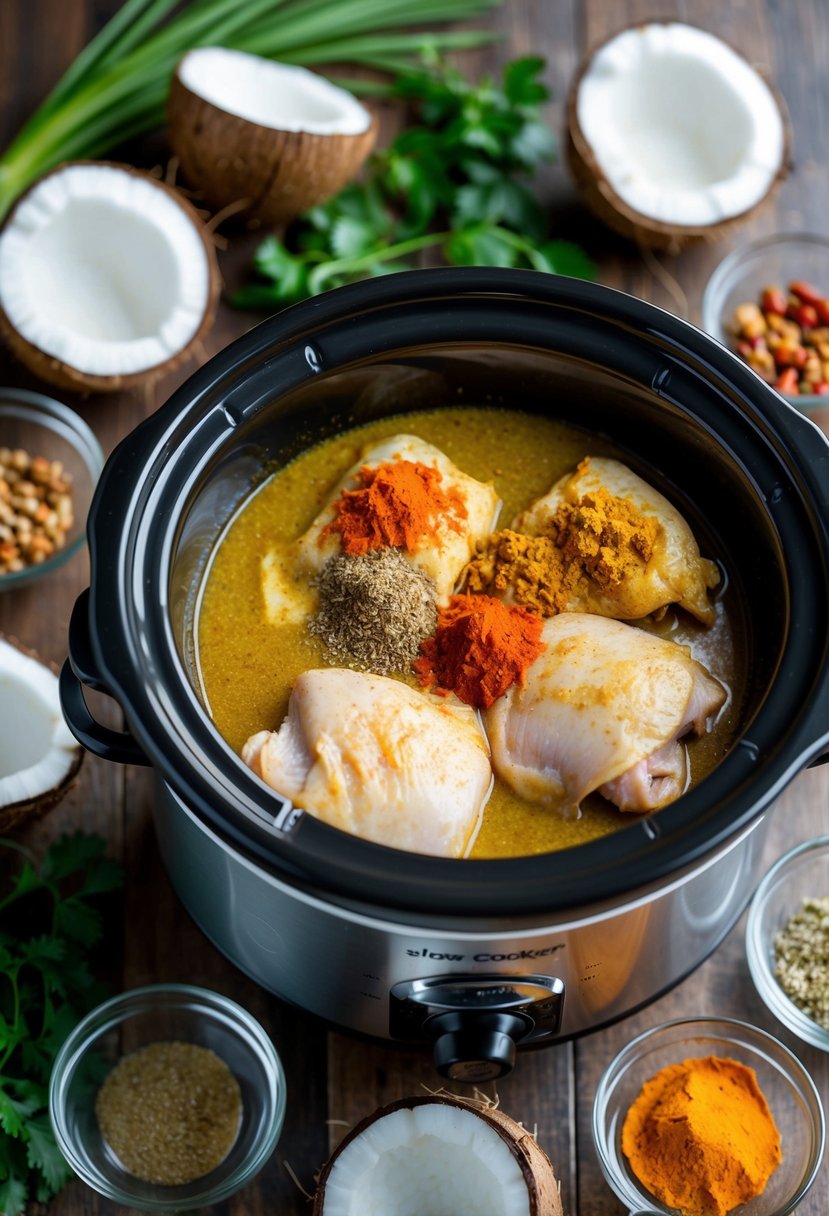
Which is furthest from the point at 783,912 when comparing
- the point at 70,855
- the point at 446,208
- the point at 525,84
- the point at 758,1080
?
the point at 525,84

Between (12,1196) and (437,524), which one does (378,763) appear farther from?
(12,1196)

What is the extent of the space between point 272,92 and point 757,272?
1103 millimetres

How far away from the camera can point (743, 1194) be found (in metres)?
2.20

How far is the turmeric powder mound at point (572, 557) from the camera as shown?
6.88 ft

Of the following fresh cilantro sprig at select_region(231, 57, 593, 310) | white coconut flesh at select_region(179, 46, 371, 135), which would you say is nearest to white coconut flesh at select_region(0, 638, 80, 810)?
fresh cilantro sprig at select_region(231, 57, 593, 310)

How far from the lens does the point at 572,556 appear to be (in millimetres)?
2123

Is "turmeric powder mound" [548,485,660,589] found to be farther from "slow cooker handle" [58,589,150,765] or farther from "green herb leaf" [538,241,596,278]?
"green herb leaf" [538,241,596,278]

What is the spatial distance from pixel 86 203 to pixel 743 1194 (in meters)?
2.16

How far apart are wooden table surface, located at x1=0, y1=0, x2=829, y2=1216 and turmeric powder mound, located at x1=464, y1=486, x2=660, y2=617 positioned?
0.74 meters

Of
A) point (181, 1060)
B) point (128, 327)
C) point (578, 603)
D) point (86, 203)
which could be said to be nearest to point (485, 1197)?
point (181, 1060)

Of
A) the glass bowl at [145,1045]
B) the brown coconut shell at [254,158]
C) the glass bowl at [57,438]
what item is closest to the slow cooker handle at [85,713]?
the glass bowl at [145,1045]

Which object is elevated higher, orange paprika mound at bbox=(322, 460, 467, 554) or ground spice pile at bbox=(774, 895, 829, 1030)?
orange paprika mound at bbox=(322, 460, 467, 554)

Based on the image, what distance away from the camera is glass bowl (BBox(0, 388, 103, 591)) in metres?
2.83

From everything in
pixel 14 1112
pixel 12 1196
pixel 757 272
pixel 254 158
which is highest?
pixel 254 158
